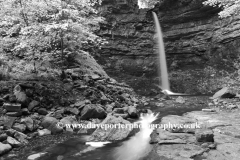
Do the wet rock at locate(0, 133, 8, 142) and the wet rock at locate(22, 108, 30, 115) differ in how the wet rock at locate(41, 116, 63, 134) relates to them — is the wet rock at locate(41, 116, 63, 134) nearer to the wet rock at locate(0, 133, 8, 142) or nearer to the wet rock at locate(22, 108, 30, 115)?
the wet rock at locate(22, 108, 30, 115)

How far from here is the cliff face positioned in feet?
81.0

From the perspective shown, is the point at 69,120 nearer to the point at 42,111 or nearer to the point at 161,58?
the point at 42,111

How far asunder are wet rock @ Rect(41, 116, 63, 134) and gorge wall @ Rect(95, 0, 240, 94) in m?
18.0

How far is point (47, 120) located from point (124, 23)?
70.0ft

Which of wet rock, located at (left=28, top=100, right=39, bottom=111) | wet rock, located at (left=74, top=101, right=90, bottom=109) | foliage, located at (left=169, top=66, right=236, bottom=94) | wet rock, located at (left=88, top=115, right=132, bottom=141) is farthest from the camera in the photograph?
foliage, located at (left=169, top=66, right=236, bottom=94)

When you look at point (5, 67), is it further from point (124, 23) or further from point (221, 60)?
point (221, 60)

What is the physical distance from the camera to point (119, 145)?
643cm

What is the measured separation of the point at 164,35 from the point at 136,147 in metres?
22.8

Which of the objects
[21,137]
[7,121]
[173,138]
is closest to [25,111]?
[7,121]

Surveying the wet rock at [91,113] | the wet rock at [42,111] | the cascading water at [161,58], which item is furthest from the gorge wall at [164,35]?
the wet rock at [42,111]

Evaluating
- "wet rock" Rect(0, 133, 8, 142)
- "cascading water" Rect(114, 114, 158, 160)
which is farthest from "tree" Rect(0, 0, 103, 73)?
"cascading water" Rect(114, 114, 158, 160)

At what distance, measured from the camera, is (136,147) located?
6.38m

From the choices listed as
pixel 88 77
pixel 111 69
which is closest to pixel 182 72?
pixel 111 69

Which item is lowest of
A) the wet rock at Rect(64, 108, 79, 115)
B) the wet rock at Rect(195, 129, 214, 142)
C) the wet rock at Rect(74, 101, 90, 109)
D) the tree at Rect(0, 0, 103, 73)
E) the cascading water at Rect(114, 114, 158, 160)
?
the cascading water at Rect(114, 114, 158, 160)
